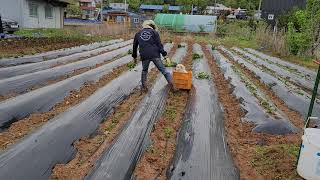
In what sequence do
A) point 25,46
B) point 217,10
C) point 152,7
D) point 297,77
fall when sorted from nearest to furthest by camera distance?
point 297,77 → point 25,46 → point 217,10 → point 152,7

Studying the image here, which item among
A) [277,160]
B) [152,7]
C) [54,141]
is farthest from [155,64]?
[152,7]

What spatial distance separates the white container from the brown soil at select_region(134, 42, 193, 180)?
4.19 ft

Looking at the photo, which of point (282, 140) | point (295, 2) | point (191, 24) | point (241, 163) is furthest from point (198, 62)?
point (295, 2)

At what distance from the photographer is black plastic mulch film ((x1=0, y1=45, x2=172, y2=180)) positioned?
3410mm

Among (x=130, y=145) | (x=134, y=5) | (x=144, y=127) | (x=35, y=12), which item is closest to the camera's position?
(x=130, y=145)

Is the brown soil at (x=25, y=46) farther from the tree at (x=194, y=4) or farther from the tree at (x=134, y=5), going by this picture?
the tree at (x=134, y=5)

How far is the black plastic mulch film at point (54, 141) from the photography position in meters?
3.41

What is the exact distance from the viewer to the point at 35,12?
23.4 meters

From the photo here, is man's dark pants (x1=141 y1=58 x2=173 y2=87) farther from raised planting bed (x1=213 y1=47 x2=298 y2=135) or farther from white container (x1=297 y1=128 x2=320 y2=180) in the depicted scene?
white container (x1=297 y1=128 x2=320 y2=180)

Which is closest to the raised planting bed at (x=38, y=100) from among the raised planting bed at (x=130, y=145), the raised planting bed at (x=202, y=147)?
the raised planting bed at (x=130, y=145)

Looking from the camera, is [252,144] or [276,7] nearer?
[252,144]

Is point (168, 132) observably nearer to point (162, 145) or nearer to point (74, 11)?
point (162, 145)

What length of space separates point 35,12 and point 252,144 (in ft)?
72.2

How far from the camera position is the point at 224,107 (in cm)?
591
